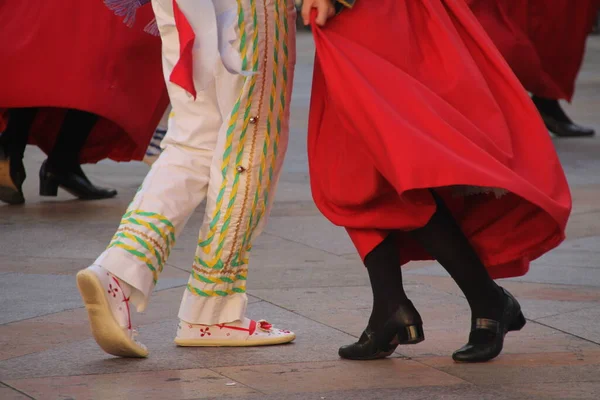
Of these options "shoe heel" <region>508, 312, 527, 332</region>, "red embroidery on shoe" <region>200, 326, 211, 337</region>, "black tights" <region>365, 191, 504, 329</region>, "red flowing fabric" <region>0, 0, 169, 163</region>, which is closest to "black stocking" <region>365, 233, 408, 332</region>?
"black tights" <region>365, 191, 504, 329</region>

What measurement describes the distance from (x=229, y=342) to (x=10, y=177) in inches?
111

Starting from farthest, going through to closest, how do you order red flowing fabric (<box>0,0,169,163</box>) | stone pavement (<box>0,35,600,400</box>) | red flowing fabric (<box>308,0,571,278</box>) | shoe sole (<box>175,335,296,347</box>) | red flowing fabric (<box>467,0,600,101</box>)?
1. red flowing fabric (<box>467,0,600,101</box>)
2. red flowing fabric (<box>0,0,169,163</box>)
3. shoe sole (<box>175,335,296,347</box>)
4. stone pavement (<box>0,35,600,400</box>)
5. red flowing fabric (<box>308,0,571,278</box>)

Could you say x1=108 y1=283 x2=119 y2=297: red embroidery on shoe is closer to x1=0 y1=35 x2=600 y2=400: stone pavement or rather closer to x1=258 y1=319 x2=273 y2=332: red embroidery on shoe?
x1=0 y1=35 x2=600 y2=400: stone pavement

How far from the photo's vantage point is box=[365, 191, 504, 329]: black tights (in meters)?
3.38

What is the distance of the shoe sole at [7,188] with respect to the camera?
6156 mm

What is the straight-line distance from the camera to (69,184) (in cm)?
640

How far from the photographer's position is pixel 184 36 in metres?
3.44

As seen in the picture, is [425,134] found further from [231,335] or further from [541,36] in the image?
[541,36]

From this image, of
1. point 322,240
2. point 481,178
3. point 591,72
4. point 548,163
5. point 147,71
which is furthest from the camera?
point 591,72

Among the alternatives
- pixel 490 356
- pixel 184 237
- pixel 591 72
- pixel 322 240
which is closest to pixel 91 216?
pixel 184 237

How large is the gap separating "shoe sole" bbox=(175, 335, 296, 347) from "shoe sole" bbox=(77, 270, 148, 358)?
207 millimetres

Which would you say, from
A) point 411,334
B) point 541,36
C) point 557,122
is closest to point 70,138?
point 411,334

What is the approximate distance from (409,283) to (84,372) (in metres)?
1.54

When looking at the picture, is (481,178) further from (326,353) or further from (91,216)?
(91,216)
